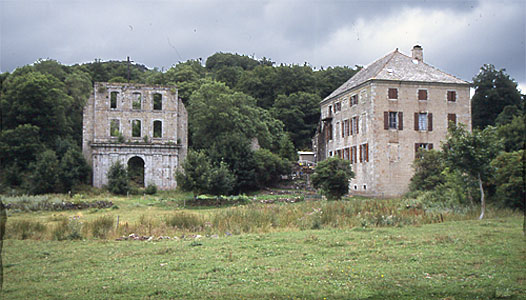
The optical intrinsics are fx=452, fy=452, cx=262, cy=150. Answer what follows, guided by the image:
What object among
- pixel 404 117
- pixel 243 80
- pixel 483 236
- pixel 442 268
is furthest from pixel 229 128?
pixel 442 268

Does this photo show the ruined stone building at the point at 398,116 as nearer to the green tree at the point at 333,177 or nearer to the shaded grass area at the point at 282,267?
the green tree at the point at 333,177

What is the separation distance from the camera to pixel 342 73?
6625 cm

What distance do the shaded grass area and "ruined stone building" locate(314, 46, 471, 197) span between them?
2179 centimetres

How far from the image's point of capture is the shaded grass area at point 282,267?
25.9ft

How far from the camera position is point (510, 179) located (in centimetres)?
1895

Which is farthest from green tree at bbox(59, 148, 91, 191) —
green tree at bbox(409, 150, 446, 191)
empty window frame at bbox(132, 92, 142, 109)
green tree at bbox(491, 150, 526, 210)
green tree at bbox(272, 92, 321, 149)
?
green tree at bbox(491, 150, 526, 210)

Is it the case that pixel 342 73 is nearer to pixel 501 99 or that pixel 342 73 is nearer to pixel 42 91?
pixel 501 99

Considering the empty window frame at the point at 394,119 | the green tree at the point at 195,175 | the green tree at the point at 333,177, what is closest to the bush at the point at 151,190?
the green tree at the point at 195,175

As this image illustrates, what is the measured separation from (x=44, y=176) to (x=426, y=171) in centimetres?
2915

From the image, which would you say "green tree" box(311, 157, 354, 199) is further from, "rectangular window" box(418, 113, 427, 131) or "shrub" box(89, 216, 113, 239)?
"shrub" box(89, 216, 113, 239)

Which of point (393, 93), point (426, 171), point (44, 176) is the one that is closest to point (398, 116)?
point (393, 93)

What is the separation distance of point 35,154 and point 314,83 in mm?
38055

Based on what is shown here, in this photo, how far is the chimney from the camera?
40.6 metres

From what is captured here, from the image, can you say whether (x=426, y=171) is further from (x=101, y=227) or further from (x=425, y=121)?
(x=101, y=227)
